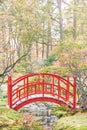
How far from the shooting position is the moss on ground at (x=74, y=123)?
1109cm

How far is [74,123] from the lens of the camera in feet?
38.4

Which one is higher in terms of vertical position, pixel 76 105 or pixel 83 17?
pixel 83 17

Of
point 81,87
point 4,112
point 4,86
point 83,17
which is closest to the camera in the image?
point 4,112

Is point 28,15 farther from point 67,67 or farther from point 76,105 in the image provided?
point 76,105

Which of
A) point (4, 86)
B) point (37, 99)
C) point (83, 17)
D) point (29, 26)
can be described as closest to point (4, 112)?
point (37, 99)

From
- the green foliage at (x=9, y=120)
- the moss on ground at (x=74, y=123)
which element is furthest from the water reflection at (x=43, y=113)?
the green foliage at (x=9, y=120)

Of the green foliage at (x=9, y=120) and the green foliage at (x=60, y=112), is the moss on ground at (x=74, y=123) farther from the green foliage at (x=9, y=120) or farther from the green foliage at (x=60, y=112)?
the green foliage at (x=9, y=120)

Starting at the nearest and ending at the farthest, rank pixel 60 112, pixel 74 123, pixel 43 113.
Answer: pixel 74 123 < pixel 60 112 < pixel 43 113

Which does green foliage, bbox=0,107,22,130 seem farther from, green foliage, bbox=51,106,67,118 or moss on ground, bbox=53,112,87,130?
green foliage, bbox=51,106,67,118

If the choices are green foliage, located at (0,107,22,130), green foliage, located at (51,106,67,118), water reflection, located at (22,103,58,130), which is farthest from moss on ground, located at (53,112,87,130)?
green foliage, located at (0,107,22,130)

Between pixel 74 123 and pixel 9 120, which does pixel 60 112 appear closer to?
pixel 74 123

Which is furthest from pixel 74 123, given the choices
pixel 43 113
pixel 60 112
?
pixel 43 113

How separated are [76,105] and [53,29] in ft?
41.4

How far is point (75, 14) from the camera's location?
25922 millimetres
